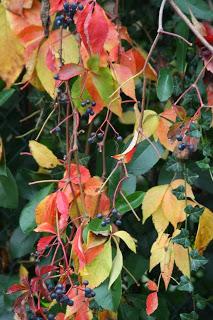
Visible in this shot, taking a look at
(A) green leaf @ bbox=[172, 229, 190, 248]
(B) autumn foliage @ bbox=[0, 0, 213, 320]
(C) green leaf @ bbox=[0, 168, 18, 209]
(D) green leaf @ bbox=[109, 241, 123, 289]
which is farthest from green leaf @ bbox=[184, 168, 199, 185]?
(C) green leaf @ bbox=[0, 168, 18, 209]

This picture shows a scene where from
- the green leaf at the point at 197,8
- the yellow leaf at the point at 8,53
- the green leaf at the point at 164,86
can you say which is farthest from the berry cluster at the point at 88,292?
the green leaf at the point at 197,8

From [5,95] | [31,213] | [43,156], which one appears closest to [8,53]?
[5,95]

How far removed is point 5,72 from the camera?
1.56 meters

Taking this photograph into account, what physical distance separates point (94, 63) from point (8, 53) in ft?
0.98

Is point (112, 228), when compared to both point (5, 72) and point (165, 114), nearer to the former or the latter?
point (165, 114)

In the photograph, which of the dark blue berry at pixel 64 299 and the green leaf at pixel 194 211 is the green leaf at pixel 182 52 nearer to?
the green leaf at pixel 194 211

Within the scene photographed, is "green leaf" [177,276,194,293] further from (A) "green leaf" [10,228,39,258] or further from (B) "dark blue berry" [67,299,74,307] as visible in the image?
(A) "green leaf" [10,228,39,258]

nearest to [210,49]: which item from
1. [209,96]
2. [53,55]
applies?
[209,96]

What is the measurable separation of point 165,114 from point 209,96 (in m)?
0.13

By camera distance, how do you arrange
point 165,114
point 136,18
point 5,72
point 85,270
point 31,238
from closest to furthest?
point 85,270
point 165,114
point 5,72
point 31,238
point 136,18

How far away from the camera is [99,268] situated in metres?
1.30

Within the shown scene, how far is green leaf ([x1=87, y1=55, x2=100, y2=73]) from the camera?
A: 1.32 meters

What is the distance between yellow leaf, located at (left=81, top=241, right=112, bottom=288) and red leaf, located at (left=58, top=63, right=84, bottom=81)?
319 millimetres

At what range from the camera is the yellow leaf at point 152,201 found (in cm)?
142
